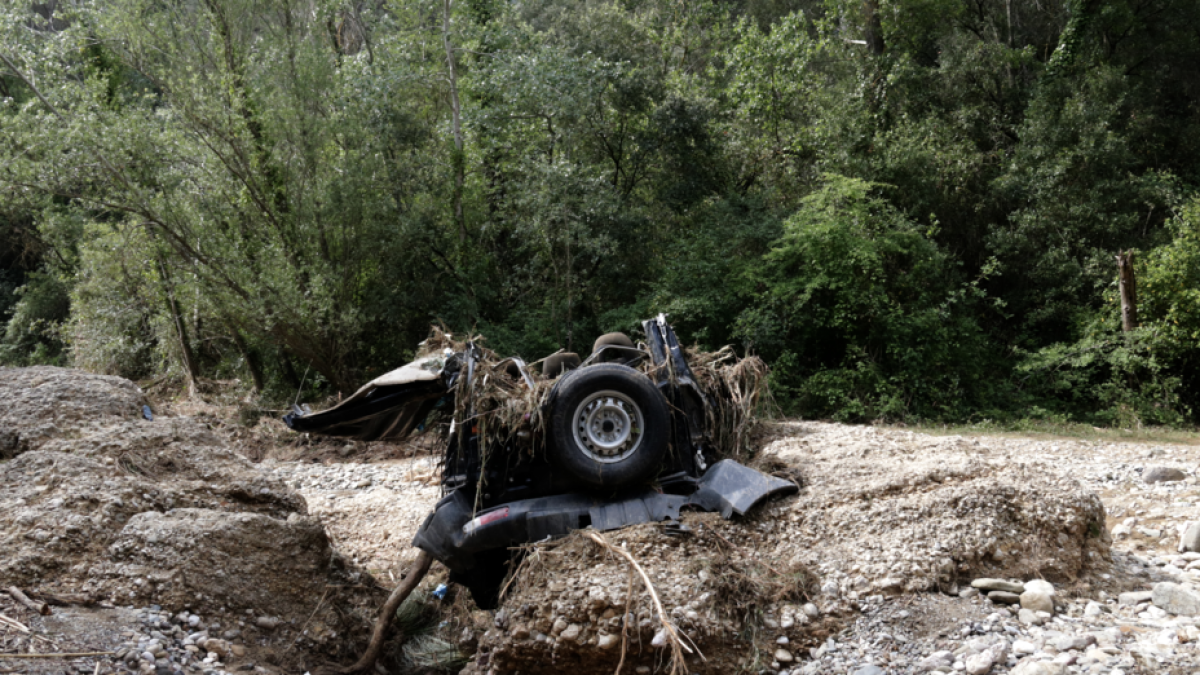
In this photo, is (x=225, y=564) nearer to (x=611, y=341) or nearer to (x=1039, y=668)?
(x=611, y=341)

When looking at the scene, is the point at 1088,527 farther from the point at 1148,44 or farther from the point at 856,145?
the point at 1148,44

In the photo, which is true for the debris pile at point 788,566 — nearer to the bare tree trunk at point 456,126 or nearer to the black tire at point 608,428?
the black tire at point 608,428

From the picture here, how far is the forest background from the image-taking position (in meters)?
15.3

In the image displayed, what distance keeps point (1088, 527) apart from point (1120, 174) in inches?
617

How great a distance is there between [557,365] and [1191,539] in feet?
17.1

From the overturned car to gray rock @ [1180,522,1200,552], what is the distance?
119 inches

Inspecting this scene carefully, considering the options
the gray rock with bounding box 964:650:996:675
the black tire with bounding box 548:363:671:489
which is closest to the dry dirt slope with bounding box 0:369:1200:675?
the gray rock with bounding box 964:650:996:675

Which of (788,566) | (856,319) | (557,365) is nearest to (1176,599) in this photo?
(788,566)

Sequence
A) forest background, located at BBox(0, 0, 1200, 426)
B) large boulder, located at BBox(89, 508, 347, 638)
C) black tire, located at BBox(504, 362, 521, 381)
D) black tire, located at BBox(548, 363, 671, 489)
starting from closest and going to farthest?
large boulder, located at BBox(89, 508, 347, 638), black tire, located at BBox(548, 363, 671, 489), black tire, located at BBox(504, 362, 521, 381), forest background, located at BBox(0, 0, 1200, 426)

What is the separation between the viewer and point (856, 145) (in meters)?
19.0

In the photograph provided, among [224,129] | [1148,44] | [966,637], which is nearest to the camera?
[966,637]

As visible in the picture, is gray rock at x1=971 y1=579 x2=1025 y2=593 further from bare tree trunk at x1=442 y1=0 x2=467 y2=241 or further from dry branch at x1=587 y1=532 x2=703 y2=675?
bare tree trunk at x1=442 y1=0 x2=467 y2=241

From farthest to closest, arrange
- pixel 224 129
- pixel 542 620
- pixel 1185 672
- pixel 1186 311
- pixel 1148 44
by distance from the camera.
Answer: pixel 1148 44 < pixel 224 129 < pixel 1186 311 < pixel 542 620 < pixel 1185 672

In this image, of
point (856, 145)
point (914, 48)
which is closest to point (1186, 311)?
point (856, 145)
